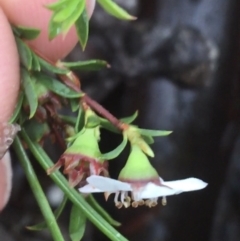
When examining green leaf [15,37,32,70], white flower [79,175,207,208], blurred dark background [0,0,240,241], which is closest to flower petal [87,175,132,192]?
white flower [79,175,207,208]

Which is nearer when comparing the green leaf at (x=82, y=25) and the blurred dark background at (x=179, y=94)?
the green leaf at (x=82, y=25)

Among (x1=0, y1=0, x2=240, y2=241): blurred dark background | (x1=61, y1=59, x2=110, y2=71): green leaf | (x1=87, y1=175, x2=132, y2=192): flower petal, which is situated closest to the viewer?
(x1=87, y1=175, x2=132, y2=192): flower petal

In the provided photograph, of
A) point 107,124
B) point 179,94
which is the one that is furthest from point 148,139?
point 179,94

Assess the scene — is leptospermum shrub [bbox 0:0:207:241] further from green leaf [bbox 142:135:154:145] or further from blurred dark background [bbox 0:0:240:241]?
blurred dark background [bbox 0:0:240:241]

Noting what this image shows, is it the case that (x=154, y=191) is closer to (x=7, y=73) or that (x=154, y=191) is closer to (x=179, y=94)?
(x=7, y=73)

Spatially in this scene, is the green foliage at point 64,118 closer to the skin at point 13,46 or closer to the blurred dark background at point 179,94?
the skin at point 13,46

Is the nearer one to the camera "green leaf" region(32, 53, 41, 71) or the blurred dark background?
"green leaf" region(32, 53, 41, 71)

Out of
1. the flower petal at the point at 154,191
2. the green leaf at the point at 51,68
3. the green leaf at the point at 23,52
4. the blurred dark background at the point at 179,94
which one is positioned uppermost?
the green leaf at the point at 23,52

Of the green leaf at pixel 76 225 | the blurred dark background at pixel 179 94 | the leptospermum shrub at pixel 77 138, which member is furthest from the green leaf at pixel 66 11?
the blurred dark background at pixel 179 94
